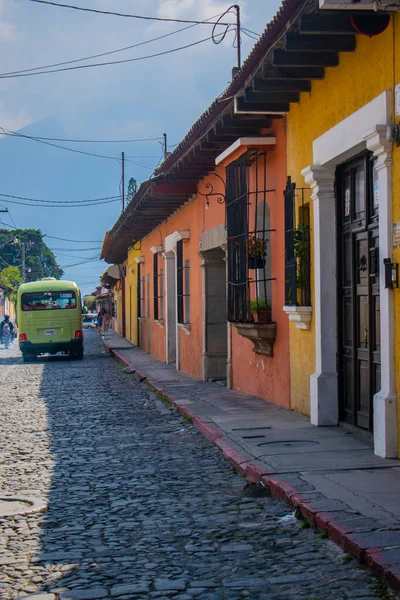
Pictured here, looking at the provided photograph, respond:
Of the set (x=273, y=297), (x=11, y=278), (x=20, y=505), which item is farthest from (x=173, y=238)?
(x=11, y=278)

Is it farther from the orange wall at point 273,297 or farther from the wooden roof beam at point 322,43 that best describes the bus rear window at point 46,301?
the wooden roof beam at point 322,43

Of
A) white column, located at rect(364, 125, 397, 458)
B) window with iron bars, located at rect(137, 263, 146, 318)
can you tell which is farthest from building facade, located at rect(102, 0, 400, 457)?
window with iron bars, located at rect(137, 263, 146, 318)

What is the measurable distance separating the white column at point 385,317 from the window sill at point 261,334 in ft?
12.3

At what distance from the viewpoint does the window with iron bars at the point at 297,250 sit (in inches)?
352

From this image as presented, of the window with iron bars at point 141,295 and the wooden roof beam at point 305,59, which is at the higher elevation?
the wooden roof beam at point 305,59

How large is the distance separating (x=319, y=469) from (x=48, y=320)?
19895 mm

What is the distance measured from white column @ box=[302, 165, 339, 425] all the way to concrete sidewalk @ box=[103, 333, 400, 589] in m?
0.26

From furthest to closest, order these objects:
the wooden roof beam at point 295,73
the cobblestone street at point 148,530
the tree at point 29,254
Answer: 1. the tree at point 29,254
2. the wooden roof beam at point 295,73
3. the cobblestone street at point 148,530

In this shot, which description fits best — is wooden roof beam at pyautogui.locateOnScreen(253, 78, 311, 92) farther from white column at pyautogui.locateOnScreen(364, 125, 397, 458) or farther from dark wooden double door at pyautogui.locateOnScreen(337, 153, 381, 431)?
white column at pyautogui.locateOnScreen(364, 125, 397, 458)

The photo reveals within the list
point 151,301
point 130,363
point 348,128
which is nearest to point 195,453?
point 348,128

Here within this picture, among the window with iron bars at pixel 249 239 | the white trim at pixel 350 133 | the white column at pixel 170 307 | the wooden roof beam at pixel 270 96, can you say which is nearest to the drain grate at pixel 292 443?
the white trim at pixel 350 133

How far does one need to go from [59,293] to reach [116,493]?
20296 millimetres

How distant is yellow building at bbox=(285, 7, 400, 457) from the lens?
21.4 feet

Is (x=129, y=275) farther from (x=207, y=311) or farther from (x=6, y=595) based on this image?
(x=6, y=595)
